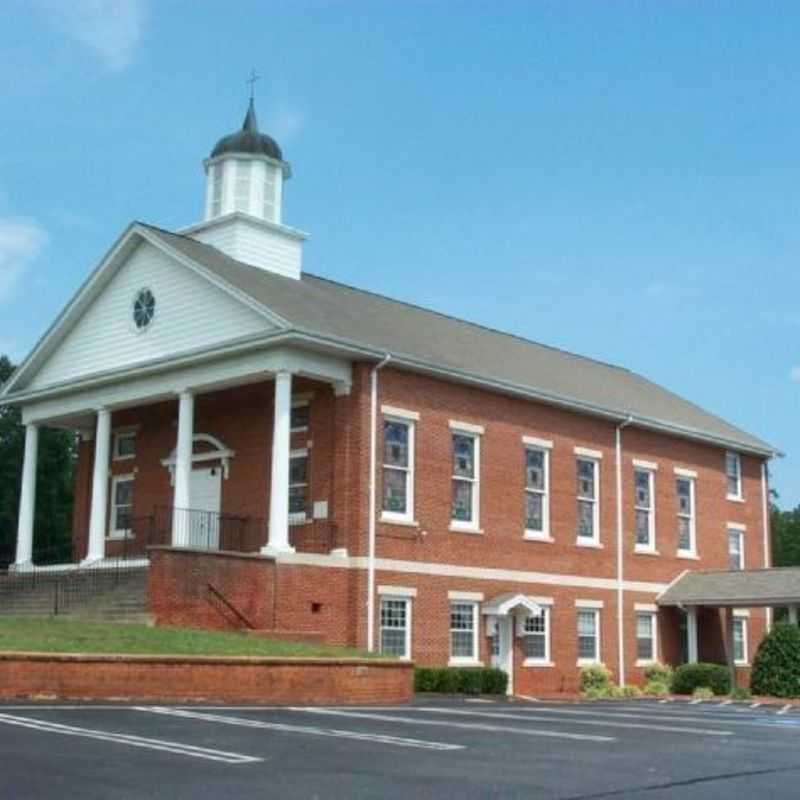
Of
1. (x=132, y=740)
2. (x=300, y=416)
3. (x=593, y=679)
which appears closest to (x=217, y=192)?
(x=300, y=416)

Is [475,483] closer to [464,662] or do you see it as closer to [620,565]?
[464,662]

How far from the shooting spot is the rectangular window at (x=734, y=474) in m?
41.7

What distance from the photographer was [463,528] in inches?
1243

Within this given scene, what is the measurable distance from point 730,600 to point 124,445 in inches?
644

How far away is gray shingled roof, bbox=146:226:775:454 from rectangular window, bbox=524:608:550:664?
218 inches

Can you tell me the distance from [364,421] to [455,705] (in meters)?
8.14

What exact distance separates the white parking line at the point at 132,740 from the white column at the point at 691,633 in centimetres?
2649

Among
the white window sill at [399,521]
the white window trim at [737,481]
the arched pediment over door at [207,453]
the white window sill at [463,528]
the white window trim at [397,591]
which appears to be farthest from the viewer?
the white window trim at [737,481]

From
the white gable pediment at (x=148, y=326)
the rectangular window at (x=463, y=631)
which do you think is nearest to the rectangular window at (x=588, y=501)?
the rectangular window at (x=463, y=631)

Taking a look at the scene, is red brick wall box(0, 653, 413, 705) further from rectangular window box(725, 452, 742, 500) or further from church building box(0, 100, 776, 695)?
rectangular window box(725, 452, 742, 500)

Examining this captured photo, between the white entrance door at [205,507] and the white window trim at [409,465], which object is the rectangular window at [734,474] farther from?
the white entrance door at [205,507]

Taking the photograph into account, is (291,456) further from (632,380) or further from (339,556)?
(632,380)

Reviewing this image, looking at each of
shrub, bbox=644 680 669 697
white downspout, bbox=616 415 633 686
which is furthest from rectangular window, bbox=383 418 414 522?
shrub, bbox=644 680 669 697

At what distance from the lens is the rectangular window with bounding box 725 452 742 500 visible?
137 feet
